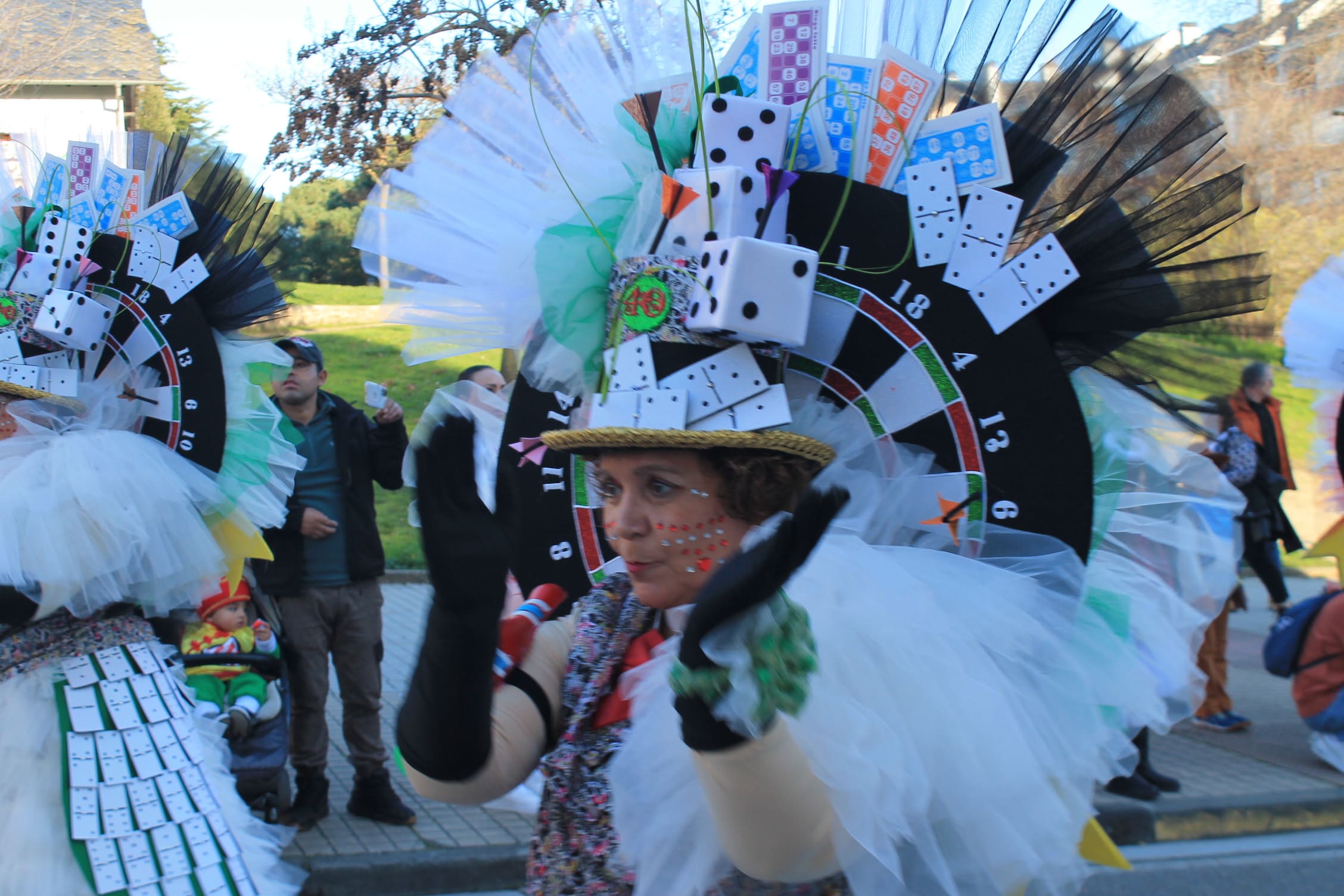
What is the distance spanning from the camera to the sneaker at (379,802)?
5180 millimetres

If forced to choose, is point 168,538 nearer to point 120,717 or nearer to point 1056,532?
point 120,717

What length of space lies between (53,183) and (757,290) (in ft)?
9.99

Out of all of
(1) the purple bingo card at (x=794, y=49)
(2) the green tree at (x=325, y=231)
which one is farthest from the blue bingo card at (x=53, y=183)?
(2) the green tree at (x=325, y=231)

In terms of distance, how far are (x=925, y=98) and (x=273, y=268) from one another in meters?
2.72

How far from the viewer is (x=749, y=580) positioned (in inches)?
49.8

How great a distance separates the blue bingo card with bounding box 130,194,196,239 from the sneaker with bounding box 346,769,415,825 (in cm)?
264

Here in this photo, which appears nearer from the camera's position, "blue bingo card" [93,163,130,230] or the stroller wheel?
"blue bingo card" [93,163,130,230]

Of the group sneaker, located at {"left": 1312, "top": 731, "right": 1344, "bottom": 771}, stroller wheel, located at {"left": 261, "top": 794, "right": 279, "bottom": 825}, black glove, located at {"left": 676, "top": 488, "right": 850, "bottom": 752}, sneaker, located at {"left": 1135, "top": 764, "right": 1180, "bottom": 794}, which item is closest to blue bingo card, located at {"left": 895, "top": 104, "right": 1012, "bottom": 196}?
black glove, located at {"left": 676, "top": 488, "right": 850, "bottom": 752}

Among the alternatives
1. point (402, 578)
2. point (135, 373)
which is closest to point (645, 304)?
point (135, 373)

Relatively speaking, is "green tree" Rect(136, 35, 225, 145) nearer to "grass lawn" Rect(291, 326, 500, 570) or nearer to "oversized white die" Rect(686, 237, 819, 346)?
"grass lawn" Rect(291, 326, 500, 570)

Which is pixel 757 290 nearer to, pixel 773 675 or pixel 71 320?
pixel 773 675

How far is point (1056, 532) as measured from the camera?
180cm

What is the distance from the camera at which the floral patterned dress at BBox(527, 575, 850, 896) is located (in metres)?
1.72

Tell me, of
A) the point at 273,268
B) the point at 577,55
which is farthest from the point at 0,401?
the point at 577,55
